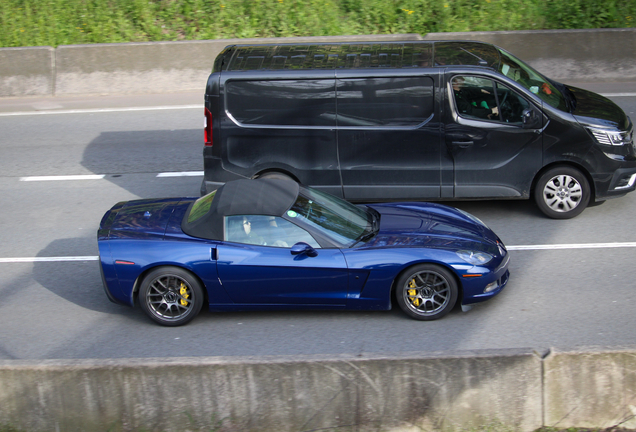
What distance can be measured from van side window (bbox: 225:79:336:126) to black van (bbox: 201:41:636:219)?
0.04 feet

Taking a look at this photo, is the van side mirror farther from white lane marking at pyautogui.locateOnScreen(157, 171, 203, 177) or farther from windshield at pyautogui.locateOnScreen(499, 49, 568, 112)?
white lane marking at pyautogui.locateOnScreen(157, 171, 203, 177)

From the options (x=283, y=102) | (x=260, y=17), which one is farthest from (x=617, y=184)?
(x=260, y=17)

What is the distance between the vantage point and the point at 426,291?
605cm

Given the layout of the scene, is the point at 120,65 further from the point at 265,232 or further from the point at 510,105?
the point at 265,232

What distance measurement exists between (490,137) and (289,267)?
336 cm

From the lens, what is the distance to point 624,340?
568 centimetres

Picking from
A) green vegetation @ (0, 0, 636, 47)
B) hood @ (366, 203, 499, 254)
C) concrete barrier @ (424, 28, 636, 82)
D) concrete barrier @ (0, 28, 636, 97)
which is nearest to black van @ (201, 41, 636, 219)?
hood @ (366, 203, 499, 254)

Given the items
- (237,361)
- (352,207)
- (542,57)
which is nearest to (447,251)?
(352,207)

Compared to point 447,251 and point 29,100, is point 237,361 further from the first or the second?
point 29,100

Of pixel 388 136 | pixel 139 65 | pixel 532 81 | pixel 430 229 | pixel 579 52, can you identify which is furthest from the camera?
pixel 139 65

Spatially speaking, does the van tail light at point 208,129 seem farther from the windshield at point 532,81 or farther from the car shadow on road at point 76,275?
the windshield at point 532,81

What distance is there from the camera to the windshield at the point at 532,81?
8.08 meters

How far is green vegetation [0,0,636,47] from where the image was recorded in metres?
14.4

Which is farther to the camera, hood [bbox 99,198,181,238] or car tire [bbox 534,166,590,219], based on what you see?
car tire [bbox 534,166,590,219]
